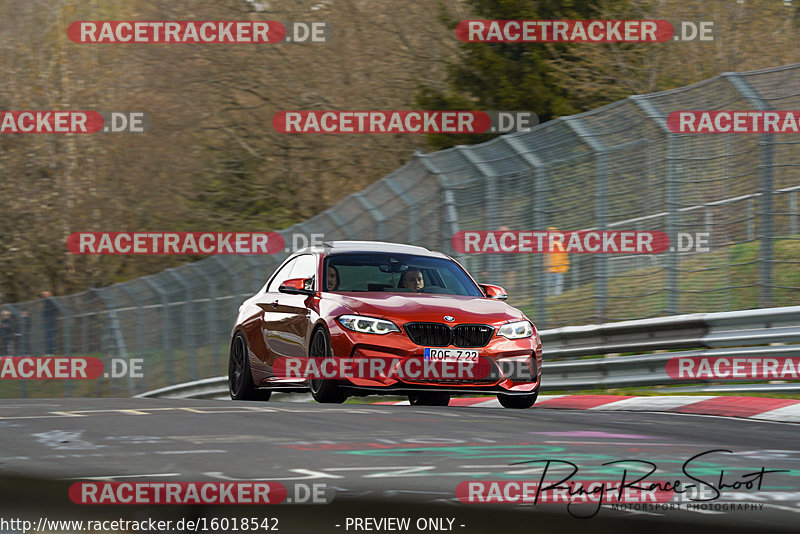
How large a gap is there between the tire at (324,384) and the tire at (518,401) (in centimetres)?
146

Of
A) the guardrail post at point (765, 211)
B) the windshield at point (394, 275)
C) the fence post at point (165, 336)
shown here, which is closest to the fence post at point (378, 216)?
the windshield at point (394, 275)

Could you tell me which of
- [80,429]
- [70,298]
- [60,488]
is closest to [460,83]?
[70,298]

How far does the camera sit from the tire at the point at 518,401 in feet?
37.9

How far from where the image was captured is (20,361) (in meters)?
32.2

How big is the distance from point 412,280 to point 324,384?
61.2 inches

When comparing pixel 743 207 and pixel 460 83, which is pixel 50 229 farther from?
pixel 743 207

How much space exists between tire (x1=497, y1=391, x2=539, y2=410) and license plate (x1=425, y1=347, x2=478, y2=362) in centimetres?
86

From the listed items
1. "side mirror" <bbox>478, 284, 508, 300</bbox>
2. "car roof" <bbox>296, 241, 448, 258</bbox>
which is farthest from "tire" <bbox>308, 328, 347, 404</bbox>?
"side mirror" <bbox>478, 284, 508, 300</bbox>
